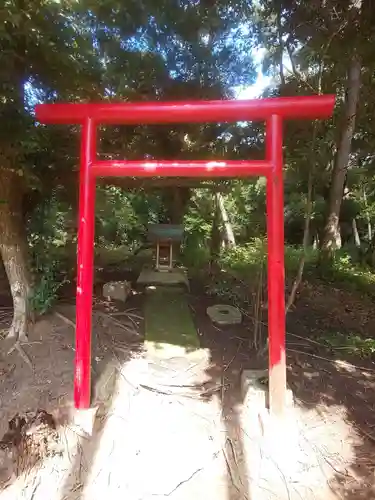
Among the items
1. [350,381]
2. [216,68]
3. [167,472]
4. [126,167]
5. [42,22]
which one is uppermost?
[216,68]

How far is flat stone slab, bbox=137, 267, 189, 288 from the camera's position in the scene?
21.6 ft

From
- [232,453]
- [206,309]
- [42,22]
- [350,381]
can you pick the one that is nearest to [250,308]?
[206,309]

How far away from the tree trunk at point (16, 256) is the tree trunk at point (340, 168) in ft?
17.1

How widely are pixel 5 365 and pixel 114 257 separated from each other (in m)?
5.74

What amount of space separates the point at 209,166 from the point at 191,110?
464 mm

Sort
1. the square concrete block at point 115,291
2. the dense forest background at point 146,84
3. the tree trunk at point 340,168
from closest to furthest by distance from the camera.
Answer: the dense forest background at point 146,84 → the square concrete block at point 115,291 → the tree trunk at point 340,168

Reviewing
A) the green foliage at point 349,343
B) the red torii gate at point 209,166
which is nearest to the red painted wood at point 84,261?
the red torii gate at point 209,166

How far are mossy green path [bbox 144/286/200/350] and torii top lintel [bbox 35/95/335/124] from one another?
8.33ft

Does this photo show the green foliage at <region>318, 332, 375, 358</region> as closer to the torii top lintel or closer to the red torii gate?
the red torii gate

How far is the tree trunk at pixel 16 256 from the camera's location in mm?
4230

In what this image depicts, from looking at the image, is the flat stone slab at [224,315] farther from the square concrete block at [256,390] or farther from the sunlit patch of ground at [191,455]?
the sunlit patch of ground at [191,455]

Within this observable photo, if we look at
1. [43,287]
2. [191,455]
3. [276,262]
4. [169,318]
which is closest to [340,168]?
[169,318]

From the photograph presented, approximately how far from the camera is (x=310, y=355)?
4445mm

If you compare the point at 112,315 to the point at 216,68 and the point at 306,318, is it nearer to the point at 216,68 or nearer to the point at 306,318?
the point at 306,318
